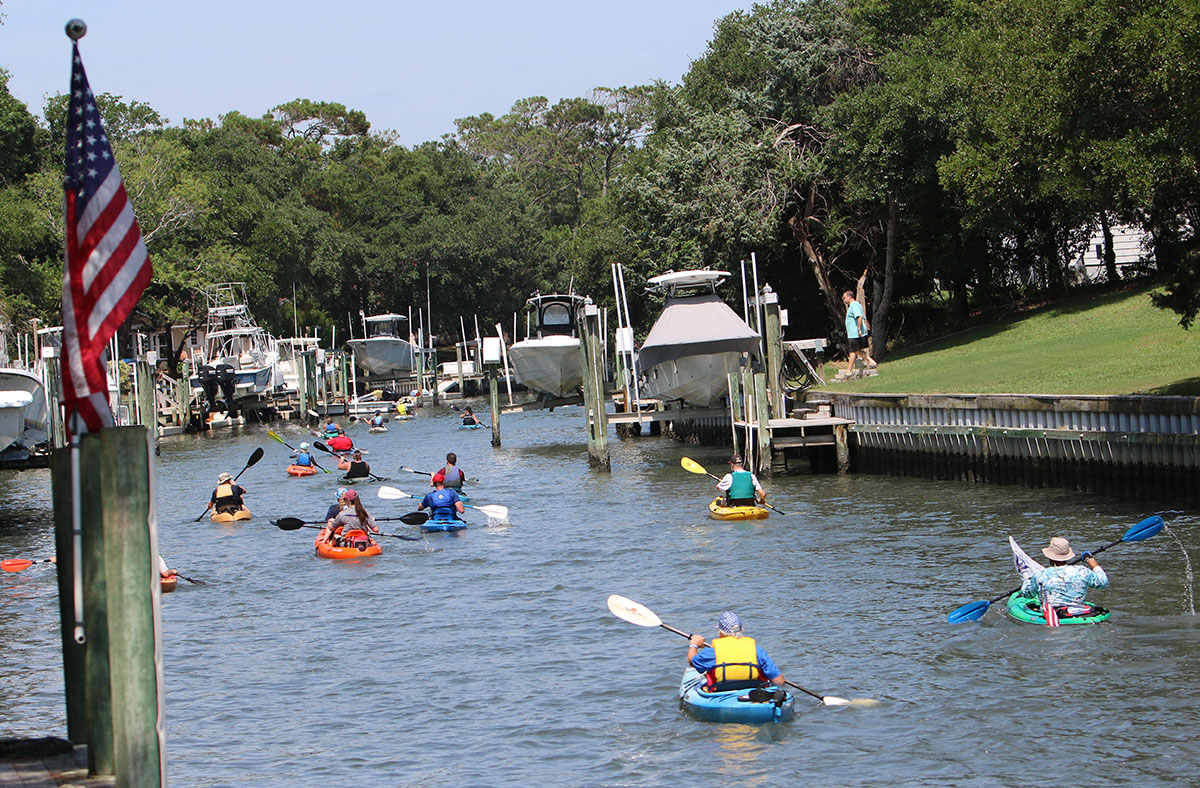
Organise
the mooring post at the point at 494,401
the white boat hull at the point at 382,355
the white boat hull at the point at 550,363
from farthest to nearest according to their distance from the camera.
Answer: the white boat hull at the point at 382,355 → the white boat hull at the point at 550,363 → the mooring post at the point at 494,401

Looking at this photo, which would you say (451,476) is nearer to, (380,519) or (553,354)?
(380,519)

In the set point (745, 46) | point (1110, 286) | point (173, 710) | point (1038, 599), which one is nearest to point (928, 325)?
point (1110, 286)

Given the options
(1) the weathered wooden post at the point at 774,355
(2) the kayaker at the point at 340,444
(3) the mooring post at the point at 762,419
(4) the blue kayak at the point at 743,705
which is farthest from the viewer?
(2) the kayaker at the point at 340,444

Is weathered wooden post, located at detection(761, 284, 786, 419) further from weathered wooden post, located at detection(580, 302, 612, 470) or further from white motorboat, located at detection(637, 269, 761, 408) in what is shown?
weathered wooden post, located at detection(580, 302, 612, 470)

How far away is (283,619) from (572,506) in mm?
12243

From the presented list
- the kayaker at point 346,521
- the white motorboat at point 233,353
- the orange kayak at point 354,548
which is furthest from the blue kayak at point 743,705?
the white motorboat at point 233,353

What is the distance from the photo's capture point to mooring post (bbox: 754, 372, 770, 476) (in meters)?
31.9

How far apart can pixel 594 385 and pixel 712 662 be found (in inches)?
896

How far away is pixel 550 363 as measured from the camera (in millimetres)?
47781

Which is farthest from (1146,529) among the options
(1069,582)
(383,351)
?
(383,351)

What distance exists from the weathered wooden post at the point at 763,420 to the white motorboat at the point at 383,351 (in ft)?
175

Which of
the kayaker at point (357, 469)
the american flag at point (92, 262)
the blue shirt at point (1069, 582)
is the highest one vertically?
the american flag at point (92, 262)

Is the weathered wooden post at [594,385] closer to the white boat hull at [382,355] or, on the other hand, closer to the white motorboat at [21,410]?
the white motorboat at [21,410]

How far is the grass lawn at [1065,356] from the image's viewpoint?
91.3ft
